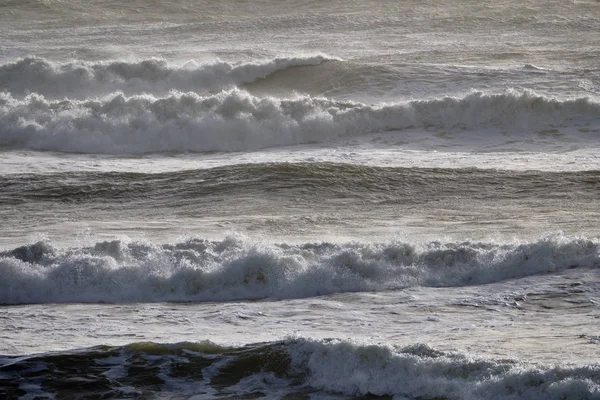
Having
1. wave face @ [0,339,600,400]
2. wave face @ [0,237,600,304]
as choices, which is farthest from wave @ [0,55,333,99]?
wave face @ [0,339,600,400]

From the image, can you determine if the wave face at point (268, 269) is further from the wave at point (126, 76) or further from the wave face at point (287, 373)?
the wave at point (126, 76)

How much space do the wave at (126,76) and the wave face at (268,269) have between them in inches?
397

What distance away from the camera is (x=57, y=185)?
13242 millimetres

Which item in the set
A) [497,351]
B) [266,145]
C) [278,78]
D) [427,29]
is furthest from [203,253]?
[427,29]

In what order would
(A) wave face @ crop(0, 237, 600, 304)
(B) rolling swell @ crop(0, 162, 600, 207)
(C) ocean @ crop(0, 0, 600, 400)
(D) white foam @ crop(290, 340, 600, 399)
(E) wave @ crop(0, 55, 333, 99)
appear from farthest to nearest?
(E) wave @ crop(0, 55, 333, 99) < (B) rolling swell @ crop(0, 162, 600, 207) < (A) wave face @ crop(0, 237, 600, 304) < (C) ocean @ crop(0, 0, 600, 400) < (D) white foam @ crop(290, 340, 600, 399)

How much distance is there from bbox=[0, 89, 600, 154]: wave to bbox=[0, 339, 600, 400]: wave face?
8.44m

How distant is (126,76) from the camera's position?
19906 mm

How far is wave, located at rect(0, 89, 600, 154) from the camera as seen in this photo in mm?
16016

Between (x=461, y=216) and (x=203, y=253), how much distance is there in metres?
3.27

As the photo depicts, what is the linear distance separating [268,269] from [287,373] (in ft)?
6.99

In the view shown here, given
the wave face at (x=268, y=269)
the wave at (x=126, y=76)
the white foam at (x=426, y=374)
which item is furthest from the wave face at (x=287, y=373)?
the wave at (x=126, y=76)

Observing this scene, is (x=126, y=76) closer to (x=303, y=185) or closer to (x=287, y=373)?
(x=303, y=185)

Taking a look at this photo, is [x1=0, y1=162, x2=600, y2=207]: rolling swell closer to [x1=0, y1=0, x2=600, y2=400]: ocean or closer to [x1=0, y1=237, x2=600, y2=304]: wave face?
[x1=0, y1=0, x2=600, y2=400]: ocean

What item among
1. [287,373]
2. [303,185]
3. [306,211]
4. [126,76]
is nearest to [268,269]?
[287,373]
